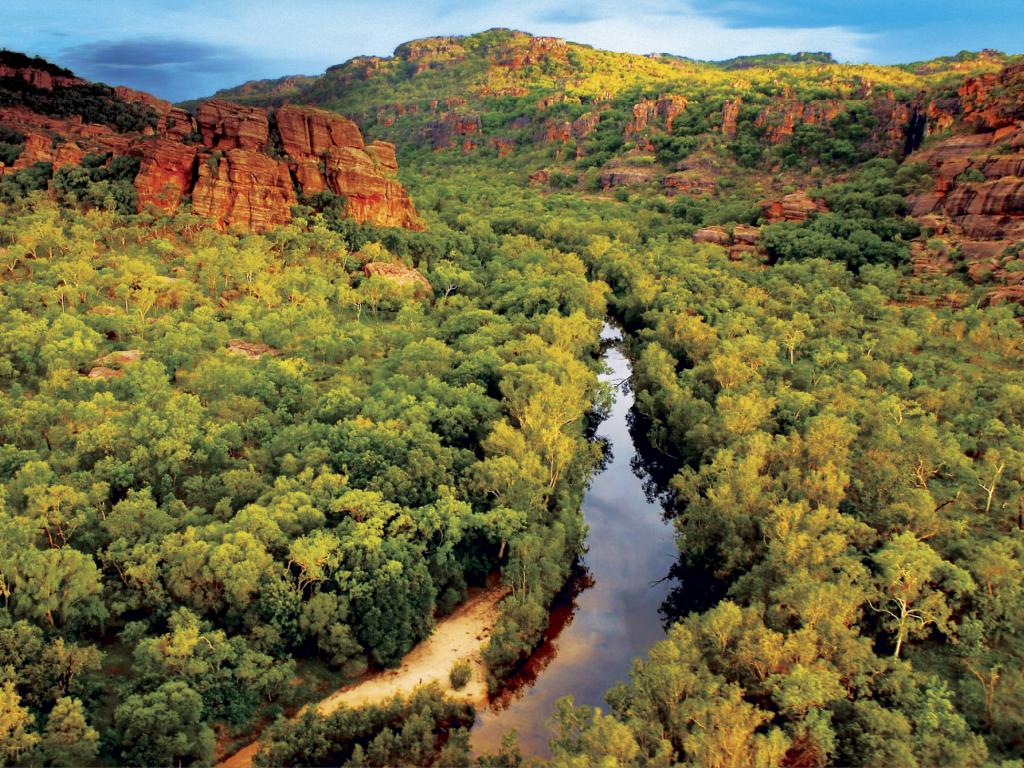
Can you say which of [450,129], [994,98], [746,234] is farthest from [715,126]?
[450,129]

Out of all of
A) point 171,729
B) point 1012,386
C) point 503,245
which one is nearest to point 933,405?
point 1012,386

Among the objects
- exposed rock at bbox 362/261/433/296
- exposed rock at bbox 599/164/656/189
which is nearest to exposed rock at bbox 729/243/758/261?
exposed rock at bbox 362/261/433/296

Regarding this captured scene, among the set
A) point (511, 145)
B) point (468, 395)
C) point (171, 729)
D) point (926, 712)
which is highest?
point (511, 145)

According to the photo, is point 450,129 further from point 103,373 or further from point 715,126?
point 103,373

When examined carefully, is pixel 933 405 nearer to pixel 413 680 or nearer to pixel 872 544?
pixel 872 544

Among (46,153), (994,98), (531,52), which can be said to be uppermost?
(531,52)

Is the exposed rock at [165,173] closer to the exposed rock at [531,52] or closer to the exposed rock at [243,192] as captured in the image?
the exposed rock at [243,192]

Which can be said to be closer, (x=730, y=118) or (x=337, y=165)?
(x=337, y=165)

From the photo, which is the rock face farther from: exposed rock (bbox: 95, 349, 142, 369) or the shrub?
the shrub
